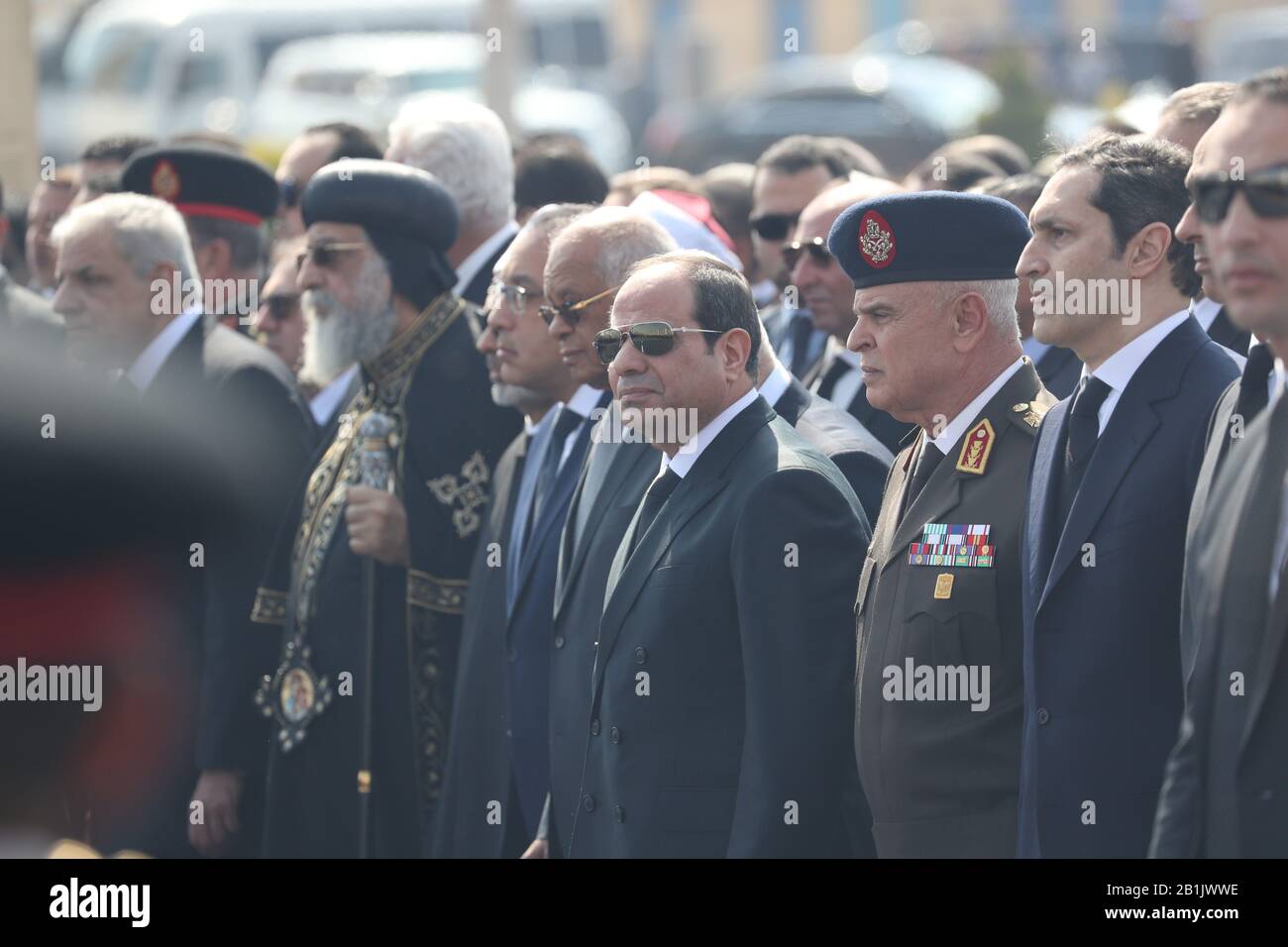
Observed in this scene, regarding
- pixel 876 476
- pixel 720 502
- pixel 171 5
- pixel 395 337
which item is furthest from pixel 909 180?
pixel 171 5

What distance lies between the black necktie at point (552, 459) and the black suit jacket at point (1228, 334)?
1.54 meters

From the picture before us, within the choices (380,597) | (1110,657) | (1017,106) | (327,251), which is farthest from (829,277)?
(1017,106)

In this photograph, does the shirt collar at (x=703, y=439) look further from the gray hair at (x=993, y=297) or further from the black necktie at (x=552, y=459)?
the black necktie at (x=552, y=459)

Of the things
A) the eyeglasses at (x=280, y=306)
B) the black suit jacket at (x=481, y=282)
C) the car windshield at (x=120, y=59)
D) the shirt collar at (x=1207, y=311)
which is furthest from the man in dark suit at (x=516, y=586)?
the car windshield at (x=120, y=59)

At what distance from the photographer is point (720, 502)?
4309 millimetres

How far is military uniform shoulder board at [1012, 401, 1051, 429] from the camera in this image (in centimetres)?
426

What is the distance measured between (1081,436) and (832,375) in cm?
244

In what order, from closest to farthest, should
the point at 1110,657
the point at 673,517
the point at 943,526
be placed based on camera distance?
1. the point at 1110,657
2. the point at 943,526
3. the point at 673,517

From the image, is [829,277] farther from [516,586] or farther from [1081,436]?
[1081,436]

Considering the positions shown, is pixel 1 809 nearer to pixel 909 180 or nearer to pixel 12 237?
pixel 909 180

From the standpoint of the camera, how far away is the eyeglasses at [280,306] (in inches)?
285

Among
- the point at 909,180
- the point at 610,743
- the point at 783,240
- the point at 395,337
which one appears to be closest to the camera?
the point at 610,743

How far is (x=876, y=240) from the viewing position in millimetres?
4441

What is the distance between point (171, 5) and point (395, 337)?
74.0 feet
